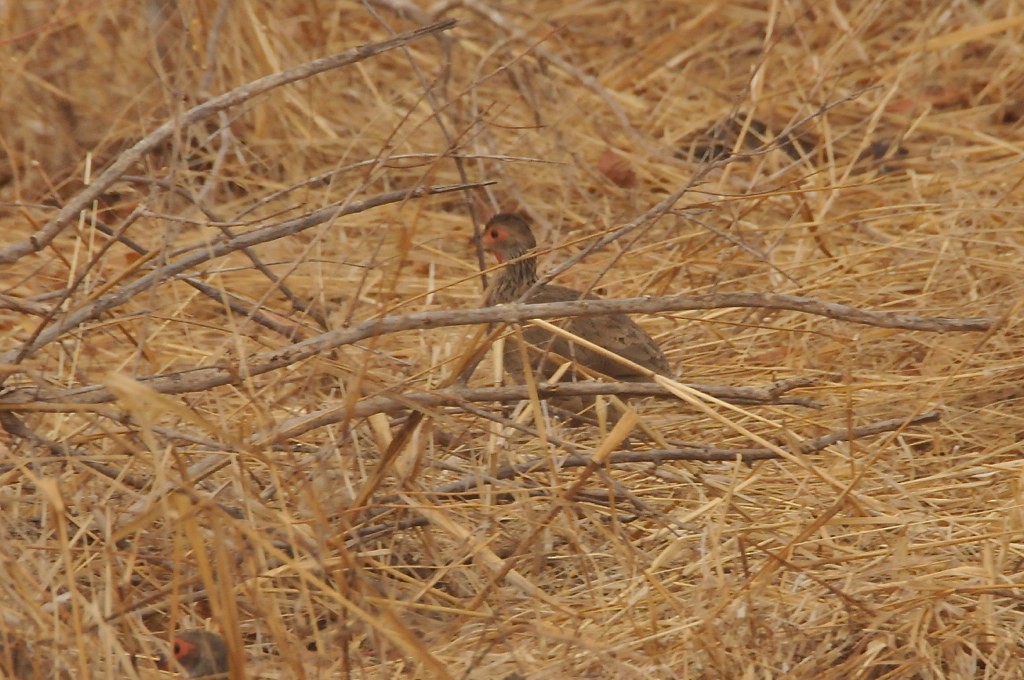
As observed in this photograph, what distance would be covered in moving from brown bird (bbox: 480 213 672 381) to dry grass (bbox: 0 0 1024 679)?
0.35 feet

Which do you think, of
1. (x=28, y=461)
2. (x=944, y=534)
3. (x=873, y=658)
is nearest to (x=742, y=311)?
(x=944, y=534)

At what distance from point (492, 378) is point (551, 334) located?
25 centimetres

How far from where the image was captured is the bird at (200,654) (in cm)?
276

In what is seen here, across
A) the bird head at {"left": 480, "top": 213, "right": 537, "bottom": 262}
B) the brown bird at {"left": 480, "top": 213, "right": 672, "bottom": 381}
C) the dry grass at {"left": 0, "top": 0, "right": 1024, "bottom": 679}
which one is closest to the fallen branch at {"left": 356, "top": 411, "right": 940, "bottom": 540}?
the dry grass at {"left": 0, "top": 0, "right": 1024, "bottom": 679}

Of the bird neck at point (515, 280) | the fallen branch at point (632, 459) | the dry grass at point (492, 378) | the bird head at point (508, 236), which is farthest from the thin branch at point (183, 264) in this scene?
the bird neck at point (515, 280)

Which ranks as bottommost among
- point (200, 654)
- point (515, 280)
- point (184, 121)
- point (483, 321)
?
point (515, 280)

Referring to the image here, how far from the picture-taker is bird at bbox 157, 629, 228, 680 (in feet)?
9.05

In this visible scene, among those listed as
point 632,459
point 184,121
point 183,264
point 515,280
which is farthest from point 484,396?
point 515,280

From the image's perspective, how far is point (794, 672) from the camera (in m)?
2.88

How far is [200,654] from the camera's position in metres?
2.77

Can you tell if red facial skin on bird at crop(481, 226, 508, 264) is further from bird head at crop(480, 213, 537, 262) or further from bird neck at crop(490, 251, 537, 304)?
bird neck at crop(490, 251, 537, 304)

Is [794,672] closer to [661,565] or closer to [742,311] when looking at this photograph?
[661,565]

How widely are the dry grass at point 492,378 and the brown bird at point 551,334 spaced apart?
0.11 meters

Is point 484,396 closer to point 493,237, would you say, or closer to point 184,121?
point 184,121
